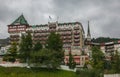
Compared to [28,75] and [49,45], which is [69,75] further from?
[49,45]

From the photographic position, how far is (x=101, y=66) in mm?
89500

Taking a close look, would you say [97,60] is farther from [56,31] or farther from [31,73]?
[56,31]

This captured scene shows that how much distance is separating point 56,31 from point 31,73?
60.5 metres

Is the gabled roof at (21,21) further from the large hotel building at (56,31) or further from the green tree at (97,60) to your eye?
the green tree at (97,60)

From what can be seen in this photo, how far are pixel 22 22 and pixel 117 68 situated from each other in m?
69.2

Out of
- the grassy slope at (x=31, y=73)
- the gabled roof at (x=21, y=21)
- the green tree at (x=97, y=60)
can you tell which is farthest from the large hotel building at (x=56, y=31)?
the grassy slope at (x=31, y=73)

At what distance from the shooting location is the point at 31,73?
76625 millimetres

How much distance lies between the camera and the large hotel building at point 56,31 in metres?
134

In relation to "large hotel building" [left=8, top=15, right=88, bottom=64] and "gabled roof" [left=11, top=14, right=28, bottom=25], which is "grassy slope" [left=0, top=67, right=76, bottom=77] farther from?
"gabled roof" [left=11, top=14, right=28, bottom=25]

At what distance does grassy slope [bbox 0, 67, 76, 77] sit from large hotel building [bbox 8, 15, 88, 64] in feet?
149

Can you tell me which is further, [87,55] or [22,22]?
[22,22]

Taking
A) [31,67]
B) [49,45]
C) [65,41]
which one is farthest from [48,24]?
[31,67]

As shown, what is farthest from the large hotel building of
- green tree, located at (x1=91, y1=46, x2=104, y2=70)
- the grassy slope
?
the grassy slope

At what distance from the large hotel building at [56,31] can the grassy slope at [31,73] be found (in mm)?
45518
